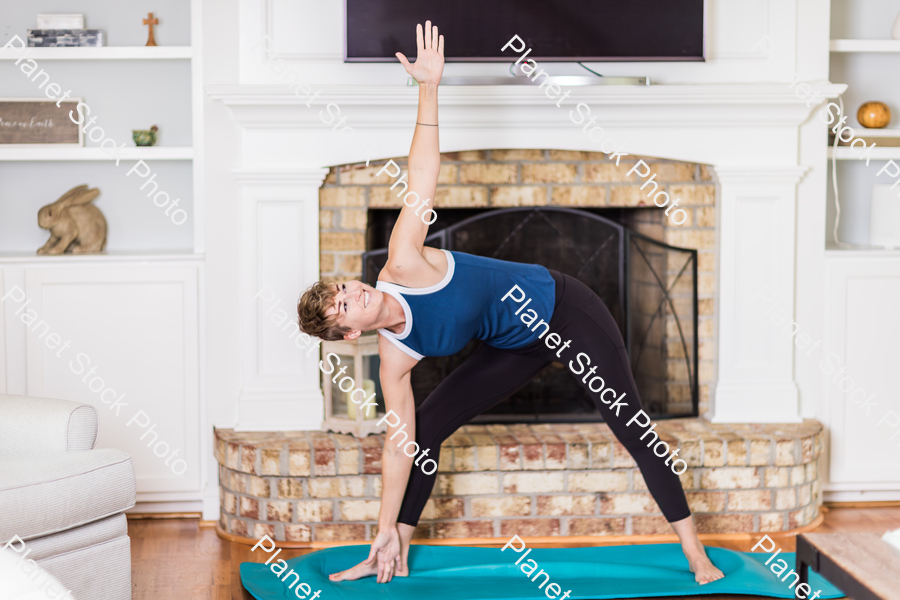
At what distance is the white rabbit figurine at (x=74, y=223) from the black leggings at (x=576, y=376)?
150 cm

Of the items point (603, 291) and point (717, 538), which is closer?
point (717, 538)

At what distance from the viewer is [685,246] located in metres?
2.86

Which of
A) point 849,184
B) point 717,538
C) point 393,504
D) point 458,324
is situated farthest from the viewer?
point 849,184

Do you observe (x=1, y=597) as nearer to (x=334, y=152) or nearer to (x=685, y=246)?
(x=334, y=152)

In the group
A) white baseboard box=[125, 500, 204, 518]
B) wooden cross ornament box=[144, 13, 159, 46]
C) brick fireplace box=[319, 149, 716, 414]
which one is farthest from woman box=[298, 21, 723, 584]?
wooden cross ornament box=[144, 13, 159, 46]

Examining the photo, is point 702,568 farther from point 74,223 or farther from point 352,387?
point 74,223

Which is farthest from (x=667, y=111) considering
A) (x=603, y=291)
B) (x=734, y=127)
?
(x=603, y=291)

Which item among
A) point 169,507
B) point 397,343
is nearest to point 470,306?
point 397,343

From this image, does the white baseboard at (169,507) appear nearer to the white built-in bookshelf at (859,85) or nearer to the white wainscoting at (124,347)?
the white wainscoting at (124,347)

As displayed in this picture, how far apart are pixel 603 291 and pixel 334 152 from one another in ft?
3.55

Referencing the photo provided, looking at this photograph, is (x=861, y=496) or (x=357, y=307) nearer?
(x=357, y=307)

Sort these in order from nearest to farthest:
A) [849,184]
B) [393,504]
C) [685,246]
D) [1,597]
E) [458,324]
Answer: [1,597], [458,324], [393,504], [685,246], [849,184]

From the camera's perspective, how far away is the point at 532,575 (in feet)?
7.41

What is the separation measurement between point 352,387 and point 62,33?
161 cm
